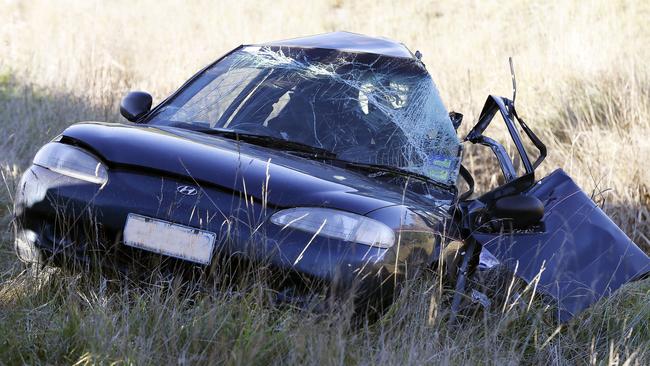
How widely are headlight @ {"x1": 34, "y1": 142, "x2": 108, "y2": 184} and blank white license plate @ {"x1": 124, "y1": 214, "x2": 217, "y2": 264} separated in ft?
0.89

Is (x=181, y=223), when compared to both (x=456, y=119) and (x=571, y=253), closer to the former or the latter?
(x=571, y=253)

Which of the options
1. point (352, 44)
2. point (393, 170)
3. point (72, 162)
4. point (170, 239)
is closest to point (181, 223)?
point (170, 239)

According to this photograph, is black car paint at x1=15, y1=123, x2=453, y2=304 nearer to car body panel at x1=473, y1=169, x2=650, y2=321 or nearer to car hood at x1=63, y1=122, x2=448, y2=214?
car hood at x1=63, y1=122, x2=448, y2=214

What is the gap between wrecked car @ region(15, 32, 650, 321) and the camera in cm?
335

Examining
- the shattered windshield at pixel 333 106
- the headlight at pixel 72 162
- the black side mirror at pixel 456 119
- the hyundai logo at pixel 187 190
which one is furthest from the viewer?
the black side mirror at pixel 456 119

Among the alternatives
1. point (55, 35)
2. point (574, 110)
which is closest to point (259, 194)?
point (574, 110)

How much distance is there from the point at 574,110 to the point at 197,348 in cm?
635

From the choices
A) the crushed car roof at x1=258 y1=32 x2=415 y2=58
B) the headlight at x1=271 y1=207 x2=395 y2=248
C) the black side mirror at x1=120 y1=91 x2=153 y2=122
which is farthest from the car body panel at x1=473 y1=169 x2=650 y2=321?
the black side mirror at x1=120 y1=91 x2=153 y2=122

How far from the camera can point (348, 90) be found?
15.2 ft

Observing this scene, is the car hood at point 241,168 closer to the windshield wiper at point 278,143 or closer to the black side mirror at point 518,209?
the windshield wiper at point 278,143

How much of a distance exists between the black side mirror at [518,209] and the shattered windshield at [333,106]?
599 mm

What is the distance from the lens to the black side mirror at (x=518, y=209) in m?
3.86

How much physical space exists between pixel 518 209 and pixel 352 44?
58.5 inches

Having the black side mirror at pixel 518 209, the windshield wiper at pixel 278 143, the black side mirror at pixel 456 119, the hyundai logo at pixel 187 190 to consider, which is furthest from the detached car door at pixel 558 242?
the hyundai logo at pixel 187 190
